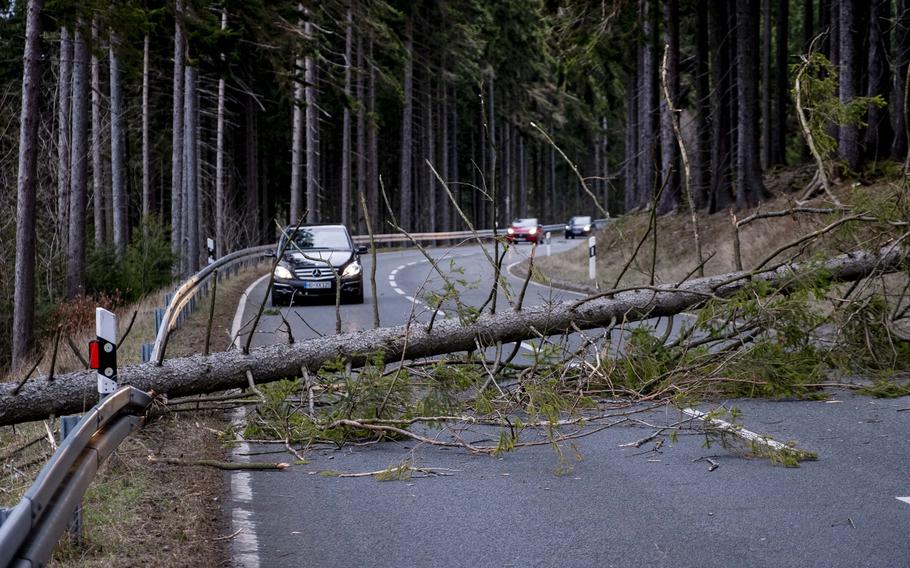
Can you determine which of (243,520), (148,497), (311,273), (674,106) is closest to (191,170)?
(311,273)

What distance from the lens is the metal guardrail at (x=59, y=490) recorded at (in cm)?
391

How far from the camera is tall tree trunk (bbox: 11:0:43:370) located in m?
16.5

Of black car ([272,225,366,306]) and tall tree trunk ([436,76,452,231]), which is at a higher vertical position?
tall tree trunk ([436,76,452,231])

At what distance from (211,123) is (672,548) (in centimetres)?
4088

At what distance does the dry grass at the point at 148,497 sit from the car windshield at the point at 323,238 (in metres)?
12.1

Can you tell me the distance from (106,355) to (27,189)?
38.6 ft

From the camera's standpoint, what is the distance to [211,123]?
43938 mm

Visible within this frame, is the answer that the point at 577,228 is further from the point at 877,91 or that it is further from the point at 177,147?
the point at 877,91

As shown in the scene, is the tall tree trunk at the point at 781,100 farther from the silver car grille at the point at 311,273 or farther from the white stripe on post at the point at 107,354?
the white stripe on post at the point at 107,354

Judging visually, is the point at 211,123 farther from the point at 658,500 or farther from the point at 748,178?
the point at 658,500

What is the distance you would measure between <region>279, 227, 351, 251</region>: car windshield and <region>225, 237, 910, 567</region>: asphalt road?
13.5 meters

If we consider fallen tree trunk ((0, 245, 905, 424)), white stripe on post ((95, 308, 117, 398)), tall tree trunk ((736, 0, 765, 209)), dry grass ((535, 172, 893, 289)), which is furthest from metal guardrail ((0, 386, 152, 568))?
tall tree trunk ((736, 0, 765, 209))

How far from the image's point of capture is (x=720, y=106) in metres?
29.0

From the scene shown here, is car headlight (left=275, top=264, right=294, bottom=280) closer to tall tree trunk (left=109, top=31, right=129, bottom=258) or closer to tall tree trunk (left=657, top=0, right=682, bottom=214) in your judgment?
tall tree trunk (left=109, top=31, right=129, bottom=258)
